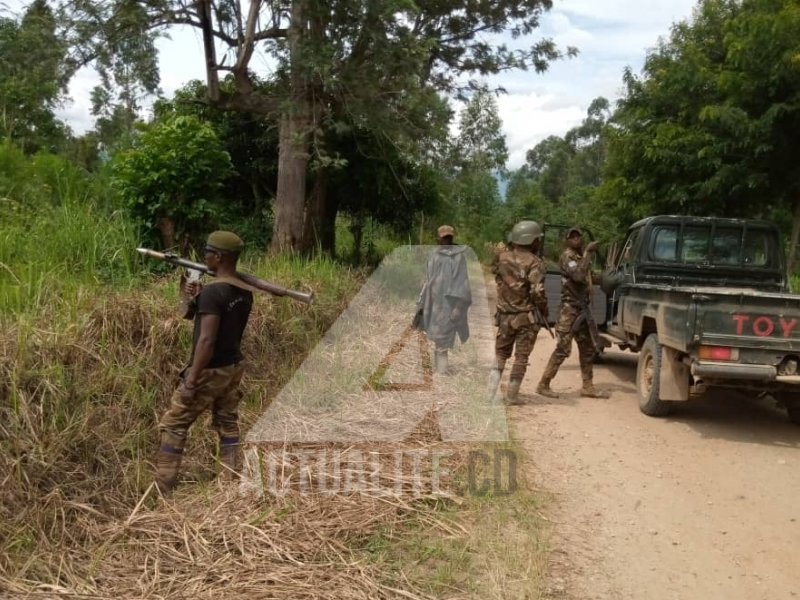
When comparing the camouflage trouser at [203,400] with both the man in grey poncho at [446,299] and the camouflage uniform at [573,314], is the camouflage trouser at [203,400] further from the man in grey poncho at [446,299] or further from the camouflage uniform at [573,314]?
the camouflage uniform at [573,314]

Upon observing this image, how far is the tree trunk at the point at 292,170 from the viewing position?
896 cm

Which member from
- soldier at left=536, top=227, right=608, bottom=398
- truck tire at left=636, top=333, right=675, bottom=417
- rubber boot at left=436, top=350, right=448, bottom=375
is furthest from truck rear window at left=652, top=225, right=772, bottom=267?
rubber boot at left=436, top=350, right=448, bottom=375

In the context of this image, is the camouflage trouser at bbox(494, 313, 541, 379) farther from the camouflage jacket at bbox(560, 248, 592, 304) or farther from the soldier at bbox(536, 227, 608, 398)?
the camouflage jacket at bbox(560, 248, 592, 304)

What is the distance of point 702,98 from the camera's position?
12.2 m

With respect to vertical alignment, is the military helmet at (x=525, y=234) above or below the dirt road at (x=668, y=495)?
above

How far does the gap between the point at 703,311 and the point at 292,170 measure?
6395 mm

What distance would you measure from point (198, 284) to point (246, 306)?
306 millimetres

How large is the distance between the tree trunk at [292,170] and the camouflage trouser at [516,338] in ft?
12.5

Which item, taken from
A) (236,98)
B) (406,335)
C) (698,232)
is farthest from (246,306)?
(236,98)

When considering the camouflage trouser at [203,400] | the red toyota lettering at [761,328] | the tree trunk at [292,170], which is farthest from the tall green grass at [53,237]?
the red toyota lettering at [761,328]

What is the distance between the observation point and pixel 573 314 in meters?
6.76

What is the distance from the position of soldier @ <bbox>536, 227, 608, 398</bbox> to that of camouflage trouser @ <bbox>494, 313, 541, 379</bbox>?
0.57m

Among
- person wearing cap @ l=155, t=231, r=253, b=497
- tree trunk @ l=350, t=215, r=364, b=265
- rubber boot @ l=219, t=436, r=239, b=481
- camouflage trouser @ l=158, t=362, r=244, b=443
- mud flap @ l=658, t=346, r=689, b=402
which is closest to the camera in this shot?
person wearing cap @ l=155, t=231, r=253, b=497

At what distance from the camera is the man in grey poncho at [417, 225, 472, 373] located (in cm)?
703
